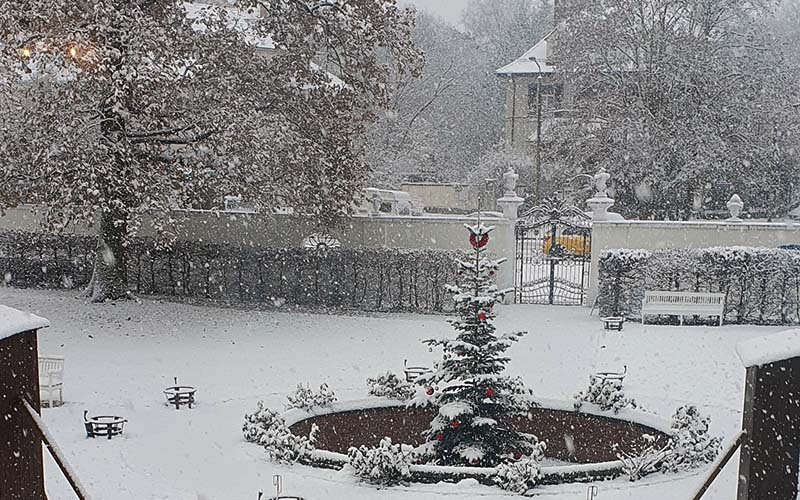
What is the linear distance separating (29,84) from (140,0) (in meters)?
2.72

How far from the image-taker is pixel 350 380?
1216cm

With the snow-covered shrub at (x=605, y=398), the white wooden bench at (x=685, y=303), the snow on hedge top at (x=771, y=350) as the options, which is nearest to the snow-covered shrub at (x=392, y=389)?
the snow-covered shrub at (x=605, y=398)

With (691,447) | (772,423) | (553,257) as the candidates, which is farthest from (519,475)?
(553,257)

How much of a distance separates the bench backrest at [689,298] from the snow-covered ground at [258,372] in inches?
26.1

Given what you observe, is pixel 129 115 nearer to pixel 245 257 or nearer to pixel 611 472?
pixel 245 257

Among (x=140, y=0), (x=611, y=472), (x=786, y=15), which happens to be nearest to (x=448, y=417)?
(x=611, y=472)

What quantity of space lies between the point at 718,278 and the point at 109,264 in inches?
504

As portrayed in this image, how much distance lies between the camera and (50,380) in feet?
33.8

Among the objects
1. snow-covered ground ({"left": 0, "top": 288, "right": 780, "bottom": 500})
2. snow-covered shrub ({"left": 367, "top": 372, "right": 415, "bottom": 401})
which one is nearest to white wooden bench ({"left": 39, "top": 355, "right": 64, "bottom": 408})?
snow-covered ground ({"left": 0, "top": 288, "right": 780, "bottom": 500})

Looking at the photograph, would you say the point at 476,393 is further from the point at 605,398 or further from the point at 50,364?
the point at 50,364

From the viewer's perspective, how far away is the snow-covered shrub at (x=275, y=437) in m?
7.98

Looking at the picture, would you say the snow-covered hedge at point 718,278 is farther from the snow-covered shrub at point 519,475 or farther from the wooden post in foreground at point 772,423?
the wooden post in foreground at point 772,423

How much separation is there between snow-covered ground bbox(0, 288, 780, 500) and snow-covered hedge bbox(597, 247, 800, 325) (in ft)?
2.35

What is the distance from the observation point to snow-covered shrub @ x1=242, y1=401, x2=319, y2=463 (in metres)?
7.98
